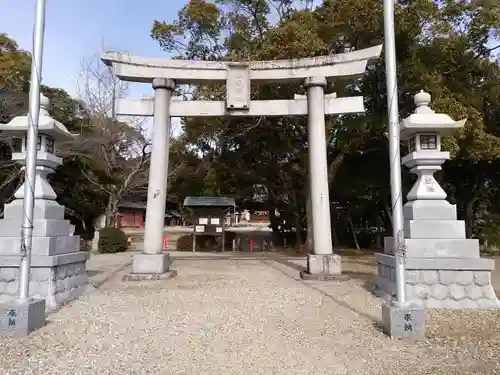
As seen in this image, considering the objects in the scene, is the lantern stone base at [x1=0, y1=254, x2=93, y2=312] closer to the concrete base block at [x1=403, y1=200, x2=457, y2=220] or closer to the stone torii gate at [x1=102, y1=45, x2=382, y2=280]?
the stone torii gate at [x1=102, y1=45, x2=382, y2=280]

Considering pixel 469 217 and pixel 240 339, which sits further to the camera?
pixel 469 217

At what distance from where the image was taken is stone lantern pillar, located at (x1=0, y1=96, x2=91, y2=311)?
696cm

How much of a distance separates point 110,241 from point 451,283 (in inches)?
621

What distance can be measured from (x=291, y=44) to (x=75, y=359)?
452 inches

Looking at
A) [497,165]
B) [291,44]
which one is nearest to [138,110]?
[291,44]

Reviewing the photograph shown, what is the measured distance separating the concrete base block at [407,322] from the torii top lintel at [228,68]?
281 inches

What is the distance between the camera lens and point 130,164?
2281cm

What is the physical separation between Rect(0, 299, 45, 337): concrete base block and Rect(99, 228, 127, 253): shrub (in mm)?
14504

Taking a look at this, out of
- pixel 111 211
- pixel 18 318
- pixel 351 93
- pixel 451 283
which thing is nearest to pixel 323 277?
pixel 451 283

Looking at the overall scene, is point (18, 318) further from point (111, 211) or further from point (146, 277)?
point (111, 211)

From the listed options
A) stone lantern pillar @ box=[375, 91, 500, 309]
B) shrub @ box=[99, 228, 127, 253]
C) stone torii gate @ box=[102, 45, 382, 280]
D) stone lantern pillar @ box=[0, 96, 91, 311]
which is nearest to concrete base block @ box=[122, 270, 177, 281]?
stone torii gate @ box=[102, 45, 382, 280]

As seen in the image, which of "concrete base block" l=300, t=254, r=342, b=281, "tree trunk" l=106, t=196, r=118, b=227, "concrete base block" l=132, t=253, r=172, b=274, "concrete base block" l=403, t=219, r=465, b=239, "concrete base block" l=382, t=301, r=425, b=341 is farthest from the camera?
"tree trunk" l=106, t=196, r=118, b=227

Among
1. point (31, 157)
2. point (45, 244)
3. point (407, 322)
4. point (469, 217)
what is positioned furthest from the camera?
point (469, 217)

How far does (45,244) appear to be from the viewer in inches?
277
